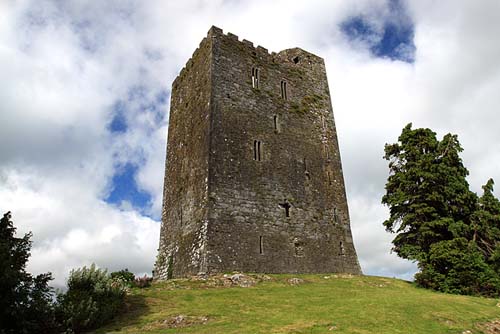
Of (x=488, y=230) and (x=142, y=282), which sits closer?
(x=142, y=282)

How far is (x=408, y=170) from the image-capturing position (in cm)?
2344

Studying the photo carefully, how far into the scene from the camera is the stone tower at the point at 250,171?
66.3ft

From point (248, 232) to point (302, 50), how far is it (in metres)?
15.1

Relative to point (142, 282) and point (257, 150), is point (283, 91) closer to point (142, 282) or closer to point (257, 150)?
point (257, 150)

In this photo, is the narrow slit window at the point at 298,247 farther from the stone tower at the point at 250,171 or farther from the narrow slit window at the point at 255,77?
the narrow slit window at the point at 255,77

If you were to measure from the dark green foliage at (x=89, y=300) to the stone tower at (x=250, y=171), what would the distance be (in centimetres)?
600

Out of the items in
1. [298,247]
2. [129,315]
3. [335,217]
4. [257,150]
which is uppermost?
[257,150]

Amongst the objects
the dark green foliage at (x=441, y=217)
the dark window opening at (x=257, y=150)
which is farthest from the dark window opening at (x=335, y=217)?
the dark window opening at (x=257, y=150)

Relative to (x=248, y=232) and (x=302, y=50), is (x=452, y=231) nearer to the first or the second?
(x=248, y=232)

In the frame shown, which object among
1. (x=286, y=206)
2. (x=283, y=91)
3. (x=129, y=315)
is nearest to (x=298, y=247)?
(x=286, y=206)

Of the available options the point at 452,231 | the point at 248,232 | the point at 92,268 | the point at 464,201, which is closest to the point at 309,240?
the point at 248,232

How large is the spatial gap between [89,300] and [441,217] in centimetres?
1892

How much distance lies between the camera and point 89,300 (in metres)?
11.4

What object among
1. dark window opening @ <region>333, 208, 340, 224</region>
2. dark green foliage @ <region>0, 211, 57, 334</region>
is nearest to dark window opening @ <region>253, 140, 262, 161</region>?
dark window opening @ <region>333, 208, 340, 224</region>
